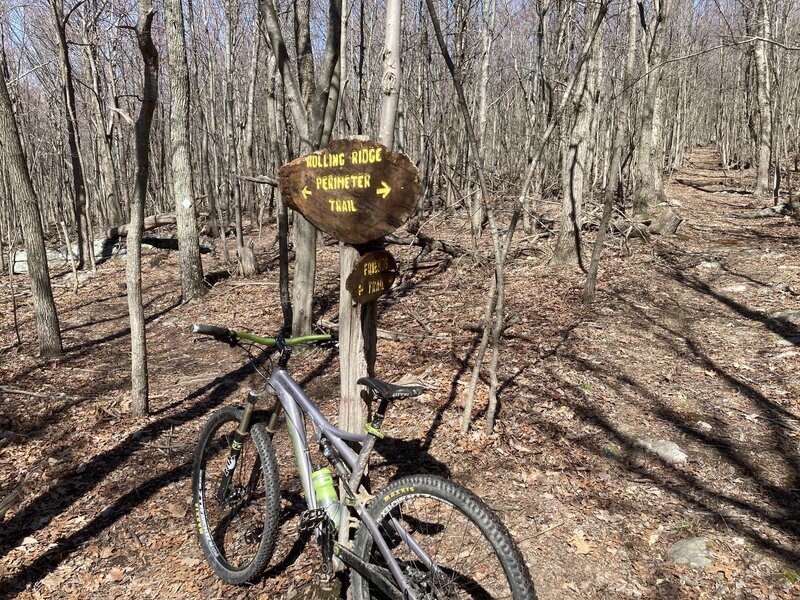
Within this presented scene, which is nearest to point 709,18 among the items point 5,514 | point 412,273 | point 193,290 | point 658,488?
point 412,273

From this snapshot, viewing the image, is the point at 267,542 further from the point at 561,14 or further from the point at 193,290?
the point at 193,290

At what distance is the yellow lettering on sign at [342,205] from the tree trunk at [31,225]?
20.7ft

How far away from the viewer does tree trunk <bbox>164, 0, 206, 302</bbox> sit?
9.11 meters

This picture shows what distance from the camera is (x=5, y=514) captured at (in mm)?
3889

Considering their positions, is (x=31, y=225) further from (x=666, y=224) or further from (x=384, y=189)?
(x=666, y=224)

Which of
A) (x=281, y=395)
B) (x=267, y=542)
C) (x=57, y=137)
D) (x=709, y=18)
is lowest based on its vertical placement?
(x=267, y=542)

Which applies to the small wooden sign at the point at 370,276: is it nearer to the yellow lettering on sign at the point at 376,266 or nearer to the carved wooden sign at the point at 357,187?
the yellow lettering on sign at the point at 376,266

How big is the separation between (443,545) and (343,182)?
181 cm

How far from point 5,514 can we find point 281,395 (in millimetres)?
2650

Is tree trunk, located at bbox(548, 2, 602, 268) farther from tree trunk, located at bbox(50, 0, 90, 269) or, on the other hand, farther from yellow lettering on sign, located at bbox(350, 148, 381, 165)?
tree trunk, located at bbox(50, 0, 90, 269)

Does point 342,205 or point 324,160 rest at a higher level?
point 324,160

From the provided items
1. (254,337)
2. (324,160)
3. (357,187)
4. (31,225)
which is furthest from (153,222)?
(357,187)

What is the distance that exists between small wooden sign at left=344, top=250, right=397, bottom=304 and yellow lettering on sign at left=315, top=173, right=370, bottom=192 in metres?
0.31

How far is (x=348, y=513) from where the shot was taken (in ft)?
8.48
